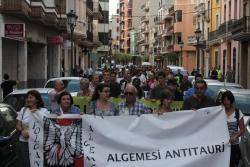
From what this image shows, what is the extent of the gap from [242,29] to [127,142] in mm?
36051

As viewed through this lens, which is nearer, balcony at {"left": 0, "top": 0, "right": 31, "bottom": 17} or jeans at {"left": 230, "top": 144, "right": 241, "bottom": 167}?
→ jeans at {"left": 230, "top": 144, "right": 241, "bottom": 167}

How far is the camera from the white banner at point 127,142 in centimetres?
811

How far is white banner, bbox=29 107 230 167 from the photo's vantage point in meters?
8.11

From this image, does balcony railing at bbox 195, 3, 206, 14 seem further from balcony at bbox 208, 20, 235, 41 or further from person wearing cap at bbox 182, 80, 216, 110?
person wearing cap at bbox 182, 80, 216, 110

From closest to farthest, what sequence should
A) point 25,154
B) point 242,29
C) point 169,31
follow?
point 25,154
point 242,29
point 169,31

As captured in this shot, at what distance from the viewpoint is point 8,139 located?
29.1ft

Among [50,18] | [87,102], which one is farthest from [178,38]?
[87,102]

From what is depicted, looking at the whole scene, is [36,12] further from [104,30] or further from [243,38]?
[104,30]

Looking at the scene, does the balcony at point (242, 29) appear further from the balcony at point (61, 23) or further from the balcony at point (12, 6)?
the balcony at point (12, 6)

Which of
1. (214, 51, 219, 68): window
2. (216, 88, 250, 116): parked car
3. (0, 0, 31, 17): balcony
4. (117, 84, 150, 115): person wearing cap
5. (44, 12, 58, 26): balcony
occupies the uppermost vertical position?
(44, 12, 58, 26): balcony


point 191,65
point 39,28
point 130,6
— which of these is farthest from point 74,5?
point 130,6

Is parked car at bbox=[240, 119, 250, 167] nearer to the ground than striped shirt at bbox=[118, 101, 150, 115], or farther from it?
nearer to the ground

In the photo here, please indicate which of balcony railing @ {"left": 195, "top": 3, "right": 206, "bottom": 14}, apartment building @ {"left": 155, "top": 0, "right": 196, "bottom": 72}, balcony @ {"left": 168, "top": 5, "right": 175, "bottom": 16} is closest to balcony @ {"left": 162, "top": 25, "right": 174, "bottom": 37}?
apartment building @ {"left": 155, "top": 0, "right": 196, "bottom": 72}

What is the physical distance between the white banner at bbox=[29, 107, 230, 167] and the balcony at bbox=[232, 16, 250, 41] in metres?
34.3
